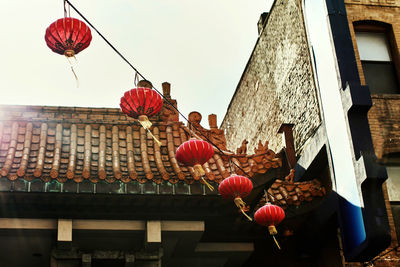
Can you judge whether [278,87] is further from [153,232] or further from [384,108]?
[153,232]

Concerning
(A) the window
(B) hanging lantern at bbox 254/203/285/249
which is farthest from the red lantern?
(A) the window

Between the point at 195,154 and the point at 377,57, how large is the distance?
19.3 ft

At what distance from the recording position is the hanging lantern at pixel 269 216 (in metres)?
11.0

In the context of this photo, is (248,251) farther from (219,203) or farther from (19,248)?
(19,248)

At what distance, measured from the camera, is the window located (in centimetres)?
1369

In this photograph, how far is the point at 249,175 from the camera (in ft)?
35.1

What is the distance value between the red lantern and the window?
22.0ft

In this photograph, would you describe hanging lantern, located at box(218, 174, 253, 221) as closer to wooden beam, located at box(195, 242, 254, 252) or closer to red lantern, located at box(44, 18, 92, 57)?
wooden beam, located at box(195, 242, 254, 252)

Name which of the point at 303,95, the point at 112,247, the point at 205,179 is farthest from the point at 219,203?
the point at 303,95

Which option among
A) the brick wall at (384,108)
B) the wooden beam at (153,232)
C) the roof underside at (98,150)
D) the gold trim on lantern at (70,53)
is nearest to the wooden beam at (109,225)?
the wooden beam at (153,232)

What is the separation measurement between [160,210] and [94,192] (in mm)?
1221

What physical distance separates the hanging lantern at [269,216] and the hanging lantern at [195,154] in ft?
3.86

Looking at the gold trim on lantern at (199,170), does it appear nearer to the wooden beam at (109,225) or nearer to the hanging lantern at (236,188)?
the hanging lantern at (236,188)

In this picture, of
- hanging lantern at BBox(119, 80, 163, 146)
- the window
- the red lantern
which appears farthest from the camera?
the window
